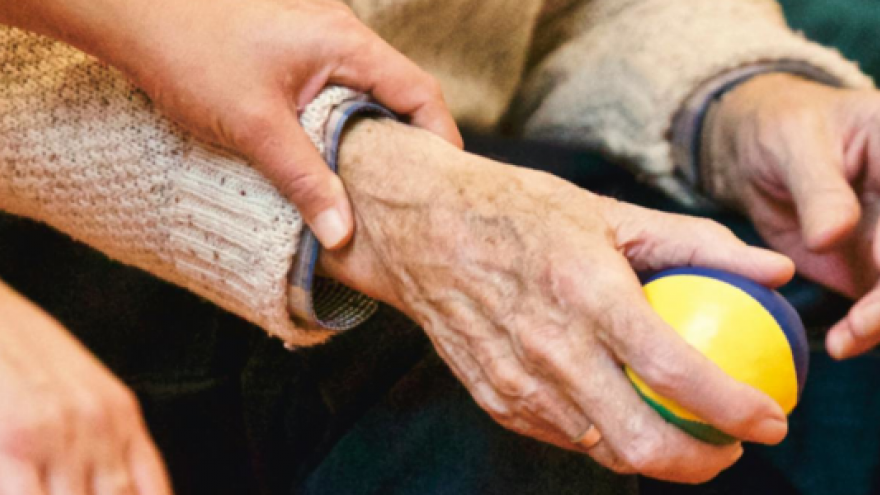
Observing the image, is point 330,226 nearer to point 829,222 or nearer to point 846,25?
point 829,222

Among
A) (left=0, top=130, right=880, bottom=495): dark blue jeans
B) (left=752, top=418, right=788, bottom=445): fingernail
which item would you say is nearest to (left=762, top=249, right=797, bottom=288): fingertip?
(left=752, top=418, right=788, bottom=445): fingernail

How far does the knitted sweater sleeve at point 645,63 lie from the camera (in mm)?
945

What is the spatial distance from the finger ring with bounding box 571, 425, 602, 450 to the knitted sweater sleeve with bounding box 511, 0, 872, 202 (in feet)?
1.72

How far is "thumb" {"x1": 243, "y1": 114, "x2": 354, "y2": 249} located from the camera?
67cm

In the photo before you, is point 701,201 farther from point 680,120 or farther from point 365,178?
point 365,178

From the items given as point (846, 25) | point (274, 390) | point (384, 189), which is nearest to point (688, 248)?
point (384, 189)

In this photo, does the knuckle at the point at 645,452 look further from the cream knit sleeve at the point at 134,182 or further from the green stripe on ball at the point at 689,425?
the cream knit sleeve at the point at 134,182

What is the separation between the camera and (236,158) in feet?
2.40

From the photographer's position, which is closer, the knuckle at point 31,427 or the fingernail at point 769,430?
the knuckle at point 31,427

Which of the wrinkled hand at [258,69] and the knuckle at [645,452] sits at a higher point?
the wrinkled hand at [258,69]

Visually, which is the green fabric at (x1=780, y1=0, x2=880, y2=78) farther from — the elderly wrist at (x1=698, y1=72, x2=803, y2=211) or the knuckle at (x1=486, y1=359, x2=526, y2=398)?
the knuckle at (x1=486, y1=359, x2=526, y2=398)

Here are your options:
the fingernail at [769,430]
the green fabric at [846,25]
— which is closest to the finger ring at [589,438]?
the fingernail at [769,430]

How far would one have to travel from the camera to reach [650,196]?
1.05m

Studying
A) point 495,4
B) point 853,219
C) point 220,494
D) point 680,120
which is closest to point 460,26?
point 495,4
